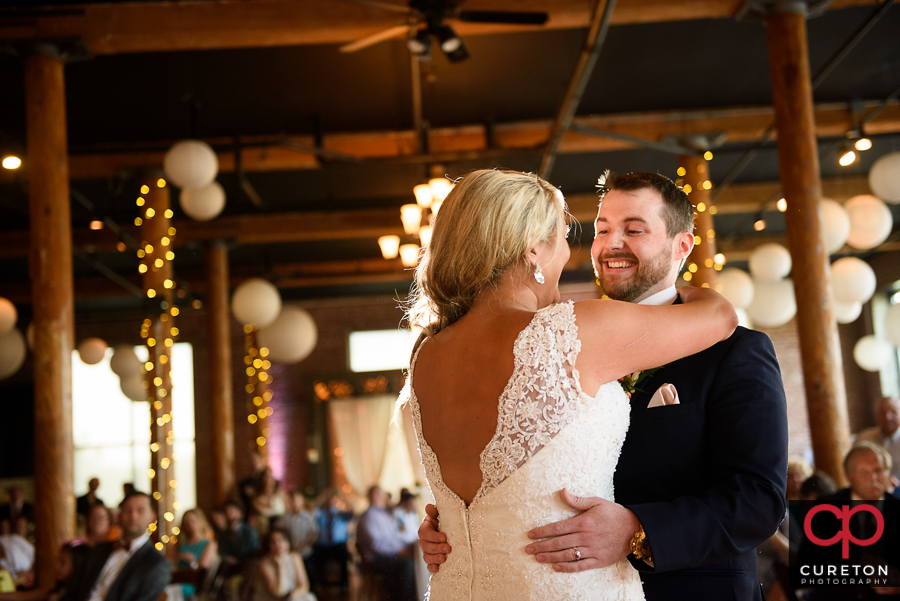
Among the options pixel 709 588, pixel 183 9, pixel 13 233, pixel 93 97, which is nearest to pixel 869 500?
pixel 709 588

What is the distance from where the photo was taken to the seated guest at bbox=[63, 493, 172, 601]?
4879 millimetres

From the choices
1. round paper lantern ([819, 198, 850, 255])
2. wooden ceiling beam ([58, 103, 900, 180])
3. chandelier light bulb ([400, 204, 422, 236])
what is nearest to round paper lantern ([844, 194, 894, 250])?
round paper lantern ([819, 198, 850, 255])

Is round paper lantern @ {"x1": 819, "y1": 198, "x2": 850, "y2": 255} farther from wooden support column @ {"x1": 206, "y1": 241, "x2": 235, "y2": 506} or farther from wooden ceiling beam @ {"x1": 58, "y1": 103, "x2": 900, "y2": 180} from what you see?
wooden support column @ {"x1": 206, "y1": 241, "x2": 235, "y2": 506}

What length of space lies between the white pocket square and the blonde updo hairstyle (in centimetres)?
40

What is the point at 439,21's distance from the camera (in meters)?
5.40

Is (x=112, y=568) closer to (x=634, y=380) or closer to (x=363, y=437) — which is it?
(x=634, y=380)

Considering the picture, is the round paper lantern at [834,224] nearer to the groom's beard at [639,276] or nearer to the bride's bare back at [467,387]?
the groom's beard at [639,276]

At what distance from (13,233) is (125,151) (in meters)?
3.48

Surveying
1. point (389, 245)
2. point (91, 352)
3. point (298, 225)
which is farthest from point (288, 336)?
point (389, 245)

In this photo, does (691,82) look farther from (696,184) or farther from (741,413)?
(741,413)

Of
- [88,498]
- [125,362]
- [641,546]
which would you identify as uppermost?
[125,362]

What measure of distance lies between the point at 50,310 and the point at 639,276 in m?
4.62
